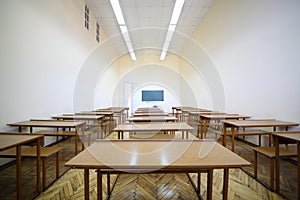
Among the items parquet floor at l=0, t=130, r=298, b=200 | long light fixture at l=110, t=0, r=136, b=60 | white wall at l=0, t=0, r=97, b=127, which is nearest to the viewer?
parquet floor at l=0, t=130, r=298, b=200

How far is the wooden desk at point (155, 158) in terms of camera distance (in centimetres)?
121

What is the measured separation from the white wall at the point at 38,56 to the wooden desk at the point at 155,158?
2.01 metres

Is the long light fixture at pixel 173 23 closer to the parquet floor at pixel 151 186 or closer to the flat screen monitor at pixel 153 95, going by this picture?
the flat screen monitor at pixel 153 95

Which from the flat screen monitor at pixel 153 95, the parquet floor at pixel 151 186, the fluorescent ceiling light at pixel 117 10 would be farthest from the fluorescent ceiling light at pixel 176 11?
the flat screen monitor at pixel 153 95

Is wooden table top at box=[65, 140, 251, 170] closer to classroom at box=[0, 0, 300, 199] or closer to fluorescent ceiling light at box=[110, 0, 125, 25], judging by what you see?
classroom at box=[0, 0, 300, 199]

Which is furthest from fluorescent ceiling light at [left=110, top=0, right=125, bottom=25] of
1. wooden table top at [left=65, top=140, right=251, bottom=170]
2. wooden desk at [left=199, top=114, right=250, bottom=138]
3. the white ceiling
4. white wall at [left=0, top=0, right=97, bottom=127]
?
wooden table top at [left=65, top=140, right=251, bottom=170]

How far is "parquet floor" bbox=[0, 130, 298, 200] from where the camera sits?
201cm

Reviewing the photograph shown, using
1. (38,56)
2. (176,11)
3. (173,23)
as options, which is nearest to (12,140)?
(38,56)

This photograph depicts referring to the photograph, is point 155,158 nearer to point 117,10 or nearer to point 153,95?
point 117,10

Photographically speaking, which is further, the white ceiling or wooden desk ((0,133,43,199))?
the white ceiling

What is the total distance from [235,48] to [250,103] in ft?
4.86

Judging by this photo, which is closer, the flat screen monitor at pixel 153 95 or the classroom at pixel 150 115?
the classroom at pixel 150 115

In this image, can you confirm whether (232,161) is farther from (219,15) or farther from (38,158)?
(219,15)

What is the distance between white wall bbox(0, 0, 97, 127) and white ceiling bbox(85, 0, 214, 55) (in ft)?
3.76
